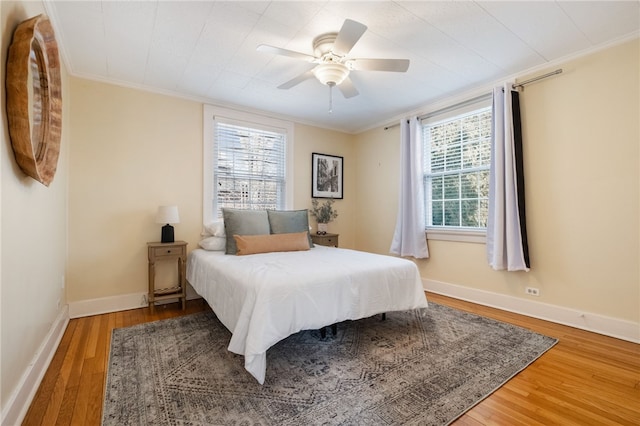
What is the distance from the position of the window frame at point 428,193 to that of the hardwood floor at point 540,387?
4.03 feet

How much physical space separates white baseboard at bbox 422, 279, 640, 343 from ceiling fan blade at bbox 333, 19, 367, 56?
298cm

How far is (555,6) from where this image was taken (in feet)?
6.82

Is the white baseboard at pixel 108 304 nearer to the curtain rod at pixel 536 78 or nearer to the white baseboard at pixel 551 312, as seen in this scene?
the white baseboard at pixel 551 312

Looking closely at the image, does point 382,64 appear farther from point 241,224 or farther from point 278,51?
point 241,224

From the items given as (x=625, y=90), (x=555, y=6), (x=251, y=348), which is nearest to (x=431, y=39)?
(x=555, y=6)

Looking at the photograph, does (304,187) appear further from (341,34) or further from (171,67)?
(341,34)

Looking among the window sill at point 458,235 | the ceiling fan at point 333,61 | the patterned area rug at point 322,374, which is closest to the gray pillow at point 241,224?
the patterned area rug at point 322,374

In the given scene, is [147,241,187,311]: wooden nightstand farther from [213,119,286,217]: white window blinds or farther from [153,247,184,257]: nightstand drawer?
[213,119,286,217]: white window blinds

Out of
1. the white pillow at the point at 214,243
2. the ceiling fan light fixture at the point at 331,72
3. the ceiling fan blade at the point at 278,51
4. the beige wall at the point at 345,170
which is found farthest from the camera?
the beige wall at the point at 345,170

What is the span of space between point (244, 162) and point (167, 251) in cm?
154

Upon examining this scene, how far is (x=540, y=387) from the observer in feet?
5.92

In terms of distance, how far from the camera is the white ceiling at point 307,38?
208cm

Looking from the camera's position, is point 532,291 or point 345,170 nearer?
point 532,291

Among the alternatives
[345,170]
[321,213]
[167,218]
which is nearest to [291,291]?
[167,218]
